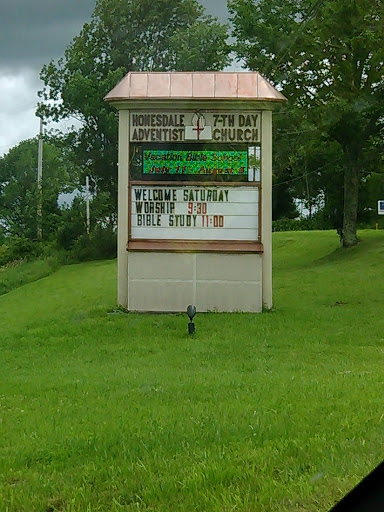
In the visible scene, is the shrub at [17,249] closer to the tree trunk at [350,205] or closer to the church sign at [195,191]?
the tree trunk at [350,205]

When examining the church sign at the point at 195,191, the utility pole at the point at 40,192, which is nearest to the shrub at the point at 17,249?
the utility pole at the point at 40,192

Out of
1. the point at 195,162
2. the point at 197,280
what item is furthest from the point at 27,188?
the point at 197,280

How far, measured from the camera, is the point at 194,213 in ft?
51.1

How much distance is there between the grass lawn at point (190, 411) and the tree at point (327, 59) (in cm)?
A: 756

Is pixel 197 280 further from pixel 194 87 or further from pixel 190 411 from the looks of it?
pixel 190 411

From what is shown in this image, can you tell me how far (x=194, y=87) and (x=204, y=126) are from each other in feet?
2.55

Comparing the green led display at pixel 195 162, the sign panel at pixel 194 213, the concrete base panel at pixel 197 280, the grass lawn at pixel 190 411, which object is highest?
the green led display at pixel 195 162

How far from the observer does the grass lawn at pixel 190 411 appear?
4441 mm

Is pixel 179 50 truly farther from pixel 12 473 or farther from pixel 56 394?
pixel 12 473

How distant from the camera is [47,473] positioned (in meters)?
5.00

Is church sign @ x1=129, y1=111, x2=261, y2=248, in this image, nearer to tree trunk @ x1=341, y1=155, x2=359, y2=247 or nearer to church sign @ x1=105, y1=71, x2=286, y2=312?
church sign @ x1=105, y1=71, x2=286, y2=312

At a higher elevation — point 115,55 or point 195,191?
point 115,55

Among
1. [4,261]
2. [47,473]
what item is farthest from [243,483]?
[4,261]

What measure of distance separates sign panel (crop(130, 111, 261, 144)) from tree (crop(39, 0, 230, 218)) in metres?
1.65
